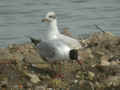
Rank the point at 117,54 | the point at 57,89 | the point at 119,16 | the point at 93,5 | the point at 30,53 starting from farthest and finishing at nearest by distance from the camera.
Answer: the point at 93,5
the point at 119,16
the point at 30,53
the point at 117,54
the point at 57,89

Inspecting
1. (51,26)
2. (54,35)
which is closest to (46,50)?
(54,35)

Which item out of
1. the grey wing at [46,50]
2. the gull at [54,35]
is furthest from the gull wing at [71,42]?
the grey wing at [46,50]

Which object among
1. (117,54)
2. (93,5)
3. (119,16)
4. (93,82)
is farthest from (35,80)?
(93,5)

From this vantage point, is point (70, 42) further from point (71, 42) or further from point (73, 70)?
point (73, 70)

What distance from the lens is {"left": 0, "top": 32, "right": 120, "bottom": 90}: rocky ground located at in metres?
7.74

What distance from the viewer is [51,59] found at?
828 centimetres

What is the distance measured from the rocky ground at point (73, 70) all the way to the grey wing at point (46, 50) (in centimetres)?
23

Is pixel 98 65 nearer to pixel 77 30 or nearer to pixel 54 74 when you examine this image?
pixel 54 74

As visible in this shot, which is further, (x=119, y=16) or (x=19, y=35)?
(x=119, y=16)

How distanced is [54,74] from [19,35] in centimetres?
554

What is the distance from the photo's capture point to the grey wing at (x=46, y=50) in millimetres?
8203

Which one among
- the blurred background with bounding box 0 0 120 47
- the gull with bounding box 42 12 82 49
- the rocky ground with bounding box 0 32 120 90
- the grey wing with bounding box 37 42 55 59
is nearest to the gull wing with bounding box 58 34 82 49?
the gull with bounding box 42 12 82 49

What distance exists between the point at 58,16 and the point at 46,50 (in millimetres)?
7378

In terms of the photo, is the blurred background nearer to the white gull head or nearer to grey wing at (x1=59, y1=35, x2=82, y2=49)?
the white gull head
